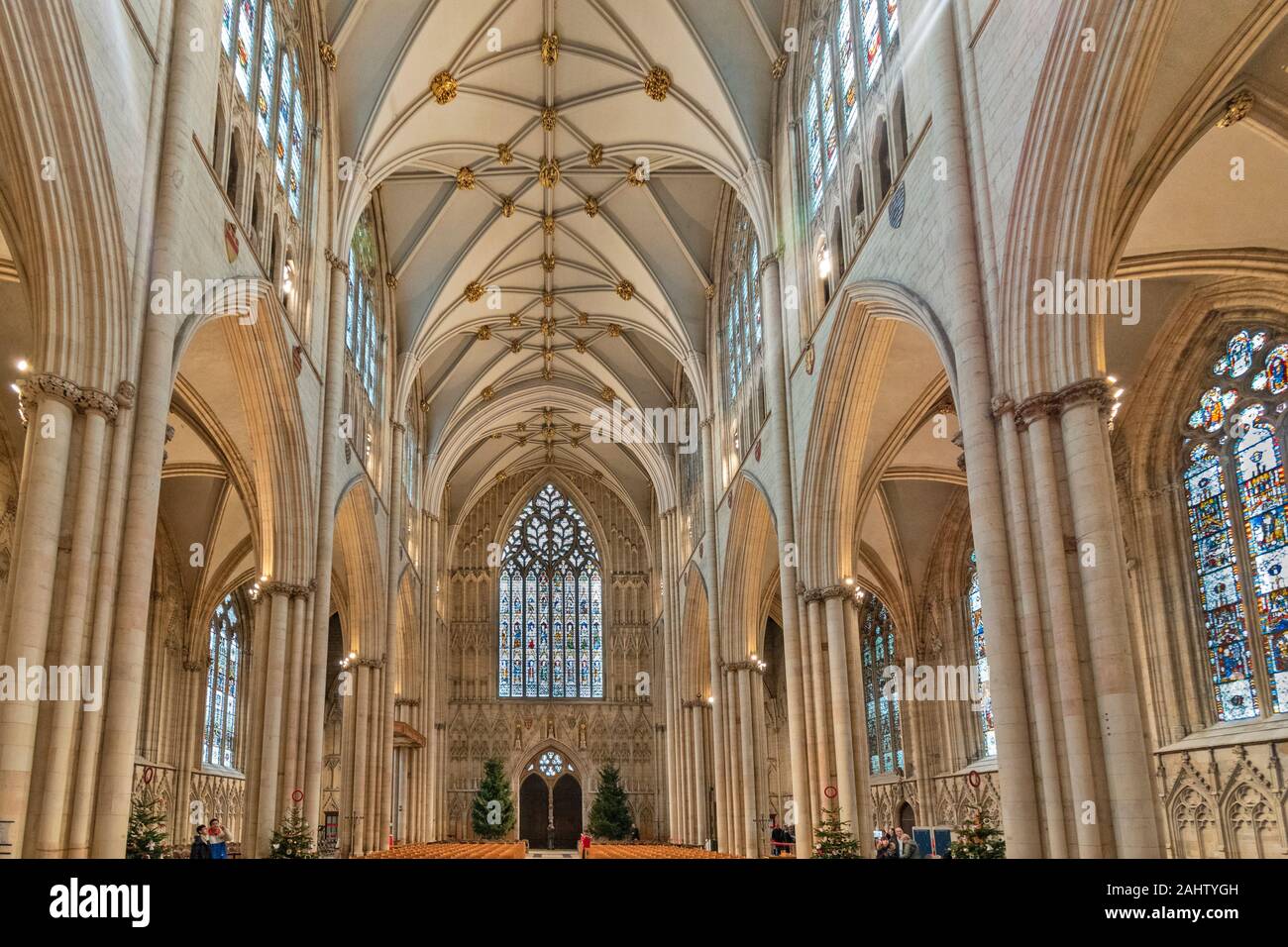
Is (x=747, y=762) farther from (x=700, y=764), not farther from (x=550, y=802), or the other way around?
(x=550, y=802)

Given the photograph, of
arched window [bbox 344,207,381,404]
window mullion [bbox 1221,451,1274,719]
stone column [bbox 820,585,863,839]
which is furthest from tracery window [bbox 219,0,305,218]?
window mullion [bbox 1221,451,1274,719]

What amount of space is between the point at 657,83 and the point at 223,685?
860 inches

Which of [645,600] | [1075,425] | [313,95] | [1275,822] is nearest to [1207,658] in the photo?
[1275,822]

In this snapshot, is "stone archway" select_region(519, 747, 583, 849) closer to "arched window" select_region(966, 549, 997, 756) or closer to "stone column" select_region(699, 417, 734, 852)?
"stone column" select_region(699, 417, 734, 852)

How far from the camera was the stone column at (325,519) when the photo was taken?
58.0ft

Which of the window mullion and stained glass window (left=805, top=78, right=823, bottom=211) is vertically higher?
stained glass window (left=805, top=78, right=823, bottom=211)

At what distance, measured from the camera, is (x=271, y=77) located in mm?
16938

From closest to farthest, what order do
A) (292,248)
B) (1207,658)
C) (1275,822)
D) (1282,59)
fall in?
1. (1282,59)
2. (1275,822)
3. (1207,658)
4. (292,248)

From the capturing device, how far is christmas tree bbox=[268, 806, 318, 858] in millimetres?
15406

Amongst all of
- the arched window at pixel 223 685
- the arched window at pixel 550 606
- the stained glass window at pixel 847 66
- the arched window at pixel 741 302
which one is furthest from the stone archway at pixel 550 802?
the stained glass window at pixel 847 66

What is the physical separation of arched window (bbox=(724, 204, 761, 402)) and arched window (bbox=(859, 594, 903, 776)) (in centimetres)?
865

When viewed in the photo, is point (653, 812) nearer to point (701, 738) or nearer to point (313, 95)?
point (701, 738)

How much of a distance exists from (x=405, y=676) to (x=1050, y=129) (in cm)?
2861

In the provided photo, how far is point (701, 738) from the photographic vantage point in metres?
32.7
